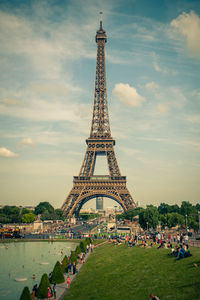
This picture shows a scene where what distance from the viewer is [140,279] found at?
86.1 feet

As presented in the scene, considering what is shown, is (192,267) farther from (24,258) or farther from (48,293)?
(24,258)

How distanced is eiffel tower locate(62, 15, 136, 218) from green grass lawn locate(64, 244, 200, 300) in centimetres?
6303

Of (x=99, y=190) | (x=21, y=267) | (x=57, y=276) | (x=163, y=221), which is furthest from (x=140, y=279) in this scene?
(x=99, y=190)

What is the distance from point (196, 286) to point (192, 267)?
4414 mm

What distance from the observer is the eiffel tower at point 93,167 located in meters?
99.3

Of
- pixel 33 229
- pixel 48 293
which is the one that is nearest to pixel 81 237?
pixel 33 229

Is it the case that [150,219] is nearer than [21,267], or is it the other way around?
[21,267]

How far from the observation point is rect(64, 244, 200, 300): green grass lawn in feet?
70.5

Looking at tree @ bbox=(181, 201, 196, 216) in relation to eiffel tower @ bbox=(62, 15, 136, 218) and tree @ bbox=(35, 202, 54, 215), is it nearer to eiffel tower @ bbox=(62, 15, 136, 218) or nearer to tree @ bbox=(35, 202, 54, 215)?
eiffel tower @ bbox=(62, 15, 136, 218)

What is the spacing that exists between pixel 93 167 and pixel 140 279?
84.8 m

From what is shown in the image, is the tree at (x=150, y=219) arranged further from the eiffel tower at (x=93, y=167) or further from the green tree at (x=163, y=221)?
the eiffel tower at (x=93, y=167)

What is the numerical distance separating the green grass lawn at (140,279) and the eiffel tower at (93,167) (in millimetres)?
63029

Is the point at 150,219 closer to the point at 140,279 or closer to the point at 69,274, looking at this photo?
the point at 69,274

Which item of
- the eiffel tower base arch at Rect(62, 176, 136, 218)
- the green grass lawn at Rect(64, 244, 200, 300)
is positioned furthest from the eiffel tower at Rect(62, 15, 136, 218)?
the green grass lawn at Rect(64, 244, 200, 300)
